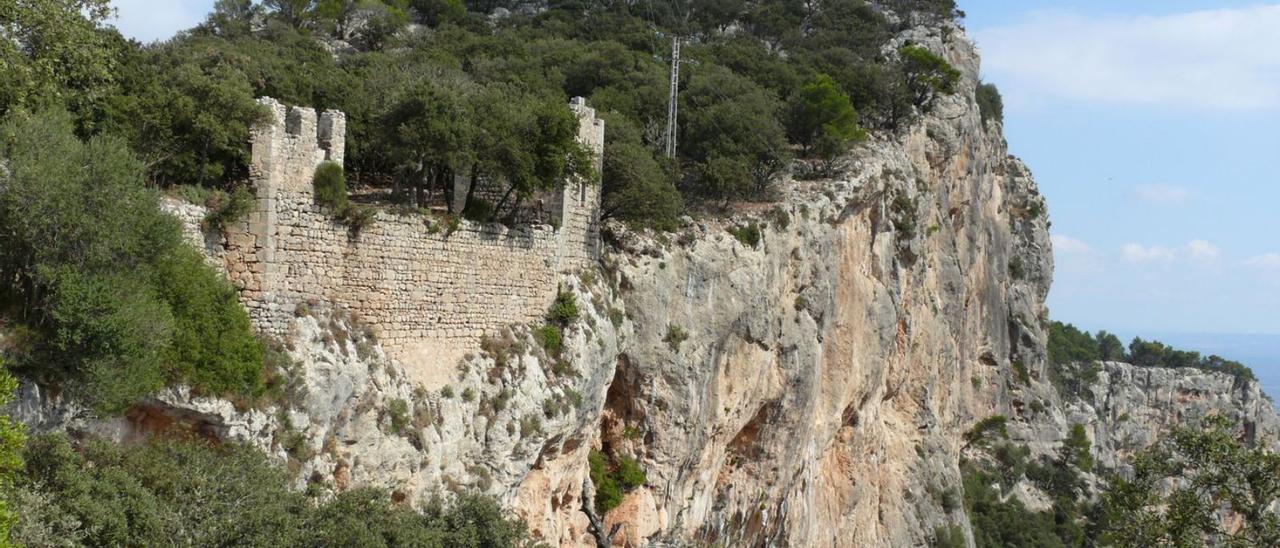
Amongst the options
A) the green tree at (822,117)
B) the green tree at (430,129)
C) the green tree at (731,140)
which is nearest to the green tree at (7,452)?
the green tree at (430,129)

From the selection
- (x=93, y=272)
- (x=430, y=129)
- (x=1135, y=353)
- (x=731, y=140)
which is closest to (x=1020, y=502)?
(x=731, y=140)

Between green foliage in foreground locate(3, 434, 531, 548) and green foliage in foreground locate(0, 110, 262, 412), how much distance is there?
1044mm

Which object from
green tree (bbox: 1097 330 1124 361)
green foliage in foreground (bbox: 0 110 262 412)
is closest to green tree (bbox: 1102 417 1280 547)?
green foliage in foreground (bbox: 0 110 262 412)

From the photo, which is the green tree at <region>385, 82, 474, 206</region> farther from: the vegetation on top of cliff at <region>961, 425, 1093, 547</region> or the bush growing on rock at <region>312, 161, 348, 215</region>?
the vegetation on top of cliff at <region>961, 425, 1093, 547</region>

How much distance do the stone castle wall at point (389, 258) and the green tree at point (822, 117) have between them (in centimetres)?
1725

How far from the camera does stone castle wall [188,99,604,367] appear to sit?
18.7 m

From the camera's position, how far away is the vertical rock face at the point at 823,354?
96.7 feet

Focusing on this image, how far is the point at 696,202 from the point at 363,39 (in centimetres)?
2260

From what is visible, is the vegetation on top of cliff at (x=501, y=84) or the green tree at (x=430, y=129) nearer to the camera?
the vegetation on top of cliff at (x=501, y=84)

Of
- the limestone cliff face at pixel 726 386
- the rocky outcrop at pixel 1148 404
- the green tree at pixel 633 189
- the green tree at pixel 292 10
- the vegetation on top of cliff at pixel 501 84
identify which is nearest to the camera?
the limestone cliff face at pixel 726 386

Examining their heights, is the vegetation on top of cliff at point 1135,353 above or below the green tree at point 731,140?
below

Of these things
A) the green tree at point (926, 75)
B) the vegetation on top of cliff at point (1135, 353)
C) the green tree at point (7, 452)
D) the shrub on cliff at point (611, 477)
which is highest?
the green tree at point (926, 75)

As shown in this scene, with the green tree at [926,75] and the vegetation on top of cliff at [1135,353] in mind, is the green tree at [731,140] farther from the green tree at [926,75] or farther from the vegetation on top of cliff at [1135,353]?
the vegetation on top of cliff at [1135,353]

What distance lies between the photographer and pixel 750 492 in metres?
34.4
